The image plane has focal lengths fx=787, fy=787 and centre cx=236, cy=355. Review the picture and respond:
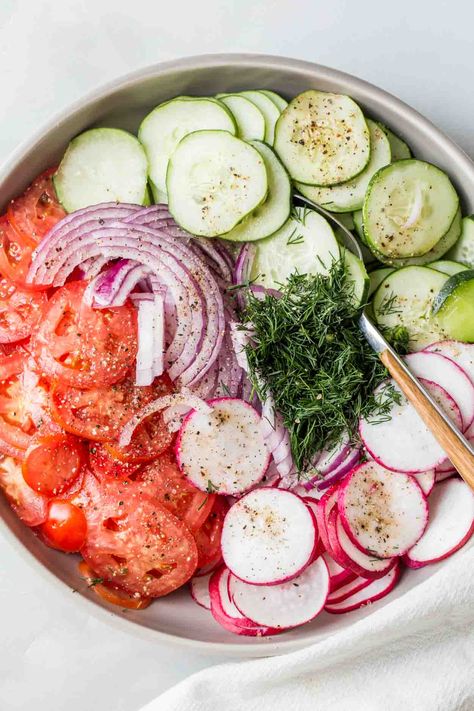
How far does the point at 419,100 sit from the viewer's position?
7.88ft

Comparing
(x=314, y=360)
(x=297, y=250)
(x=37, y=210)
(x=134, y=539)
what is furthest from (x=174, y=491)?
(x=37, y=210)

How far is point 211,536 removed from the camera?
2.20 m

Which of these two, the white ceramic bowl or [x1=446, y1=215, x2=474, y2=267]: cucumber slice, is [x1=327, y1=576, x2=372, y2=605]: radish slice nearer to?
the white ceramic bowl

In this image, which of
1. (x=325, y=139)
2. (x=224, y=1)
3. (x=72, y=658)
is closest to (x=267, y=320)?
(x=325, y=139)

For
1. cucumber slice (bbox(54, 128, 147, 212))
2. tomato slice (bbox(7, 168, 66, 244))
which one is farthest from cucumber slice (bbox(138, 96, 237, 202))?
tomato slice (bbox(7, 168, 66, 244))

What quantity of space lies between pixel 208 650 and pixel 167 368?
2.49 feet

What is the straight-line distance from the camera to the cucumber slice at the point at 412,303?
2.18 metres

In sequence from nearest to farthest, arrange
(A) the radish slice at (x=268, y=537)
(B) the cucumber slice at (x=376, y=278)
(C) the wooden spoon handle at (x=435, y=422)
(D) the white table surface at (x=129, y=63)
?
(C) the wooden spoon handle at (x=435, y=422) < (A) the radish slice at (x=268, y=537) < (B) the cucumber slice at (x=376, y=278) < (D) the white table surface at (x=129, y=63)

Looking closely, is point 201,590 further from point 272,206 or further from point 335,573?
point 272,206

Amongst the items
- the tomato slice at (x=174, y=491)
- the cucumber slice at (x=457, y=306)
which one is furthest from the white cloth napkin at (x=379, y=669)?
the cucumber slice at (x=457, y=306)

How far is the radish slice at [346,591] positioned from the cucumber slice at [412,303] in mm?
668

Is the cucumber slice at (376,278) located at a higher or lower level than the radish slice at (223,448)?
higher

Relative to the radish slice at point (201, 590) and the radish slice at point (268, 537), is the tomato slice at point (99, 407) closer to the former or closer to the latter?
the radish slice at point (268, 537)

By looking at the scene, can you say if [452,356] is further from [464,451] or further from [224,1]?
[224,1]
